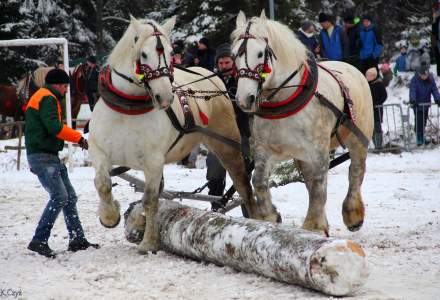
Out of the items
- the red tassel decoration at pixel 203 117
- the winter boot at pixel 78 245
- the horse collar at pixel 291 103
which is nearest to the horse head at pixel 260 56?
the horse collar at pixel 291 103

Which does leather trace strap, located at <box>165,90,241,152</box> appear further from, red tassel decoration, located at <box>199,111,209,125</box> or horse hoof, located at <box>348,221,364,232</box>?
horse hoof, located at <box>348,221,364,232</box>

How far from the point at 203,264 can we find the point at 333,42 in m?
5.72

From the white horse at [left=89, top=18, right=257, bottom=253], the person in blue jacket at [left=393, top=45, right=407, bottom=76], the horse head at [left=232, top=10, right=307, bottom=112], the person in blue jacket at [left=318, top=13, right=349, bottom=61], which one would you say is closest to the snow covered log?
the white horse at [left=89, top=18, right=257, bottom=253]

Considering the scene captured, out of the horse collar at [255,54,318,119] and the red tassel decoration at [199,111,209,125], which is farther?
the red tassel decoration at [199,111,209,125]

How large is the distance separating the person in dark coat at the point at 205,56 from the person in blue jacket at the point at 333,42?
169 cm

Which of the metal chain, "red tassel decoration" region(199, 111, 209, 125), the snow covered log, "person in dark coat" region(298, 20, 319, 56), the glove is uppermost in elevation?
"person in dark coat" region(298, 20, 319, 56)

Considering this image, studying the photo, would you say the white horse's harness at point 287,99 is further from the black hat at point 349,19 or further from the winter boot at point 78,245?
the black hat at point 349,19

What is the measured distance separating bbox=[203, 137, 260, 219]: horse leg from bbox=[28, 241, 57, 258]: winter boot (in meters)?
2.03

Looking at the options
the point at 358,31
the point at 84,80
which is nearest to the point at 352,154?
the point at 358,31

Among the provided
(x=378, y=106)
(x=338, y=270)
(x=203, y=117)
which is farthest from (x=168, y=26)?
(x=378, y=106)

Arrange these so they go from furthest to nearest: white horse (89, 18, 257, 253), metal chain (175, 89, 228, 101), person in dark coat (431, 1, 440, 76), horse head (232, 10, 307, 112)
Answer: metal chain (175, 89, 228, 101)
person in dark coat (431, 1, 440, 76)
white horse (89, 18, 257, 253)
horse head (232, 10, 307, 112)

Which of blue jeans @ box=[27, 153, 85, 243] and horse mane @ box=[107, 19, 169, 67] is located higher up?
horse mane @ box=[107, 19, 169, 67]

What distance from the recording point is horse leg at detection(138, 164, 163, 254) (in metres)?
6.85

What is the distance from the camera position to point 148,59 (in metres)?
6.43
